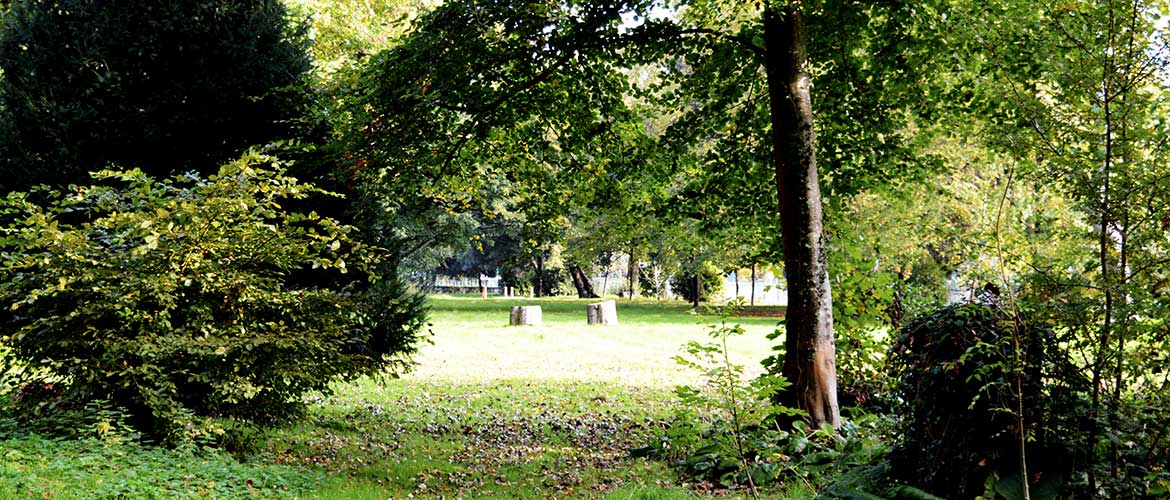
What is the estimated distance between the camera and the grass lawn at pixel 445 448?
5.10 meters

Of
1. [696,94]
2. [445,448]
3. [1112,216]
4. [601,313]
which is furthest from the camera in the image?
[601,313]

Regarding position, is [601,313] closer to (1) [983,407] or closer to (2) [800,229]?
(2) [800,229]

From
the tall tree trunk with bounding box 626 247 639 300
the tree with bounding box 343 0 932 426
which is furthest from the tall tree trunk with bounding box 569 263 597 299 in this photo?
the tree with bounding box 343 0 932 426

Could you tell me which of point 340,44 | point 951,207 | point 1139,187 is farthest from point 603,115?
point 951,207

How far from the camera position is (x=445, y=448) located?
7684 mm

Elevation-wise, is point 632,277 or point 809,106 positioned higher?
point 809,106

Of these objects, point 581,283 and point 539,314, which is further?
point 581,283

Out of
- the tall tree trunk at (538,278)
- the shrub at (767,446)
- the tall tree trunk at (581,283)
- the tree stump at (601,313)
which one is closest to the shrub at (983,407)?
the shrub at (767,446)

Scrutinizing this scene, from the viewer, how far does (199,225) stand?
20.1ft

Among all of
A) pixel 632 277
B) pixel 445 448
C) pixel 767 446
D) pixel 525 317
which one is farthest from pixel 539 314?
pixel 632 277

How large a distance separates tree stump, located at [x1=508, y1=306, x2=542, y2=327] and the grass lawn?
677 centimetres

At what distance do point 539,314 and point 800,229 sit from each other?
52.7 ft

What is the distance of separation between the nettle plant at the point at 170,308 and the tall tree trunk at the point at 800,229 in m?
3.75

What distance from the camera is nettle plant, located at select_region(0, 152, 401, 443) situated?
5844 millimetres
